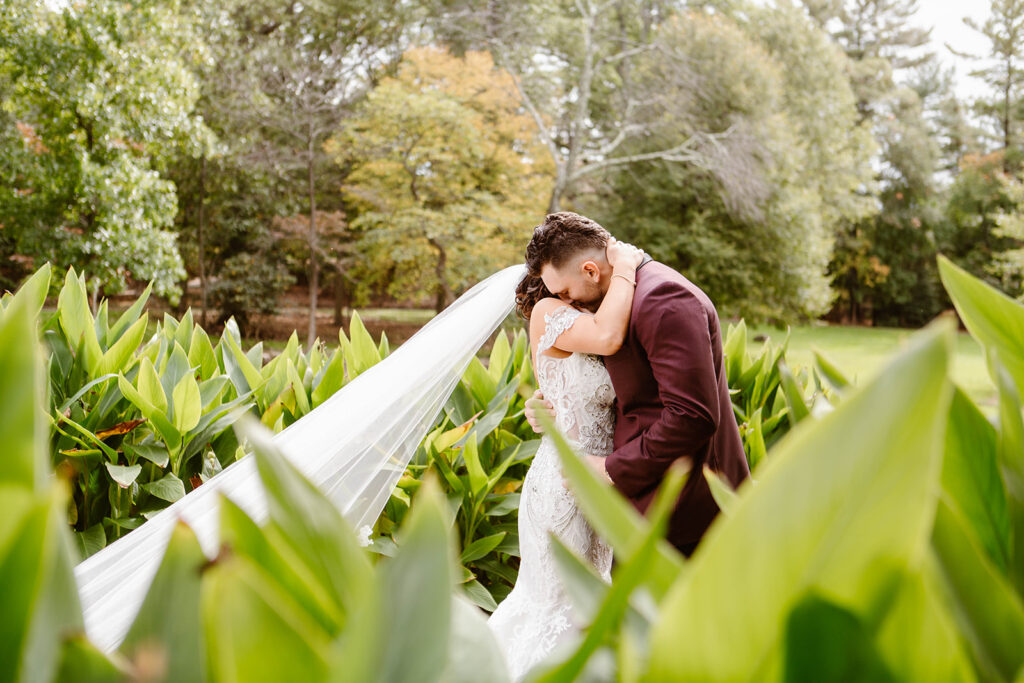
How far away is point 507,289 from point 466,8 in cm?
1893

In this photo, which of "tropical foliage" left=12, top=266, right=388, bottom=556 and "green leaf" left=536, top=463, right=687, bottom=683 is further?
"tropical foliage" left=12, top=266, right=388, bottom=556


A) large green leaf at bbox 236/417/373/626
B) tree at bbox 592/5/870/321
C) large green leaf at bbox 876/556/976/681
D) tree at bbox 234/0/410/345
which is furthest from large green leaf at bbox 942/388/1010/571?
tree at bbox 592/5/870/321

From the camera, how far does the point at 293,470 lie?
60 cm

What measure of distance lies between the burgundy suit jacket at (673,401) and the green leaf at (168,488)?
1.64 metres

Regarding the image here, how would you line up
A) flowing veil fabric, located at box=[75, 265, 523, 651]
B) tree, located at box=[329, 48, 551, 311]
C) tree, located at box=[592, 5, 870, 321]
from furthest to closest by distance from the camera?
tree, located at box=[592, 5, 870, 321], tree, located at box=[329, 48, 551, 311], flowing veil fabric, located at box=[75, 265, 523, 651]

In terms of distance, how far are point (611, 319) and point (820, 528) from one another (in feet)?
6.84

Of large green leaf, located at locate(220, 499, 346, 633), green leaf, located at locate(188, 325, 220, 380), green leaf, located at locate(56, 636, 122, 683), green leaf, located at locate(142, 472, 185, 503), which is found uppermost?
large green leaf, located at locate(220, 499, 346, 633)

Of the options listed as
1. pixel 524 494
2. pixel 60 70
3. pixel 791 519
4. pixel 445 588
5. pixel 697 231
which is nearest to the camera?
pixel 791 519

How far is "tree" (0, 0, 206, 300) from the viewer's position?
12047mm

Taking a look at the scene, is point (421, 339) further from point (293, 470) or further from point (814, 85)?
point (814, 85)

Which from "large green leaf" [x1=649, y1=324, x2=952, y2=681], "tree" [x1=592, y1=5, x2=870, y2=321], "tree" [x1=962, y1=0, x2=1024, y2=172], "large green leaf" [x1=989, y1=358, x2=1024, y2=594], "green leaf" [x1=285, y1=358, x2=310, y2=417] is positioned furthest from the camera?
"tree" [x1=962, y1=0, x2=1024, y2=172]

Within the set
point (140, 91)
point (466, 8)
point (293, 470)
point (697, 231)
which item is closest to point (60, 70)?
point (140, 91)

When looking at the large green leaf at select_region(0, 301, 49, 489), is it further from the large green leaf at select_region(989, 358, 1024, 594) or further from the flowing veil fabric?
the flowing veil fabric

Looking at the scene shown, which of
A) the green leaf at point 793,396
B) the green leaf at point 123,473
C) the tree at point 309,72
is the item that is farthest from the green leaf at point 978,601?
the tree at point 309,72
